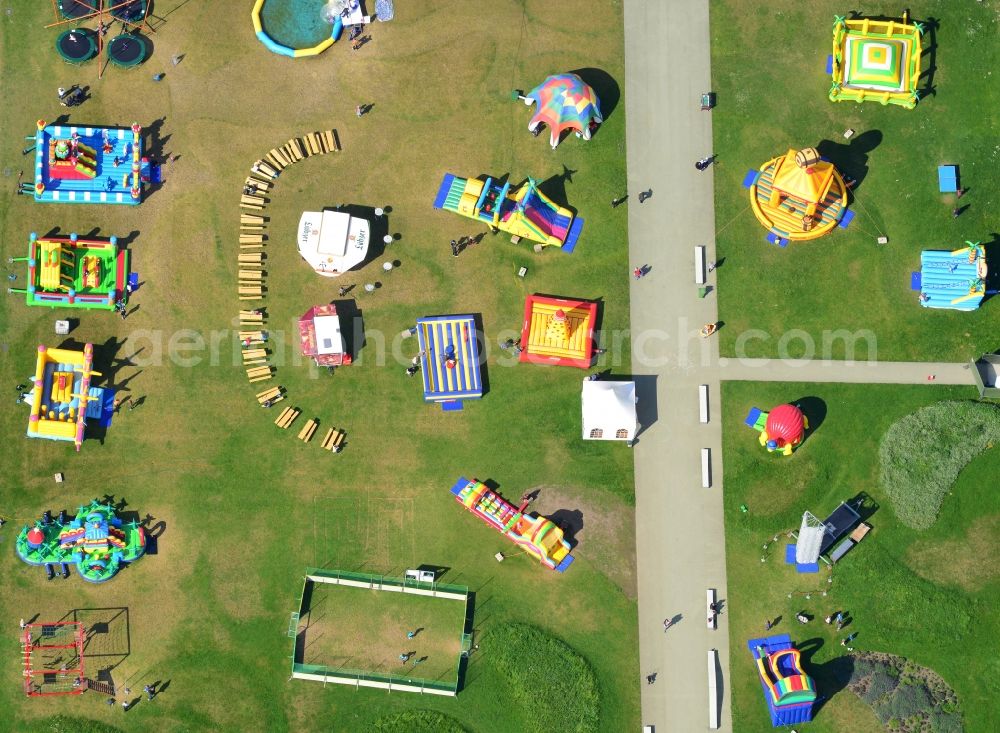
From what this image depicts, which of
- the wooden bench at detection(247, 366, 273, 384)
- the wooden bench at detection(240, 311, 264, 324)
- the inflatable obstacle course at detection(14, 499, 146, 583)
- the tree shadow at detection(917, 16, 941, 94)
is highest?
the tree shadow at detection(917, 16, 941, 94)

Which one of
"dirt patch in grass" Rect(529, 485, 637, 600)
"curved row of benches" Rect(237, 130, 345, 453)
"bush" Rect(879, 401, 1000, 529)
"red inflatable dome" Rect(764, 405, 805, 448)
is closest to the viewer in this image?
"red inflatable dome" Rect(764, 405, 805, 448)

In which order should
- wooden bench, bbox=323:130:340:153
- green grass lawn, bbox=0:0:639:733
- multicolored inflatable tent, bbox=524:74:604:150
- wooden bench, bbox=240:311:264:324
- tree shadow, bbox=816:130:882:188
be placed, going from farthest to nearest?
tree shadow, bbox=816:130:882:188 → wooden bench, bbox=323:130:340:153 → wooden bench, bbox=240:311:264:324 → green grass lawn, bbox=0:0:639:733 → multicolored inflatable tent, bbox=524:74:604:150

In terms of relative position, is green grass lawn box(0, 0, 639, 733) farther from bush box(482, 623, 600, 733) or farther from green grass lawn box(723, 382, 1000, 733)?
green grass lawn box(723, 382, 1000, 733)

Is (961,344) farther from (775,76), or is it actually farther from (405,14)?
(405,14)

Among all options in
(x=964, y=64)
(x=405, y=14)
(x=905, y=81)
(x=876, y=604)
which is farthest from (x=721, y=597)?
(x=405, y=14)

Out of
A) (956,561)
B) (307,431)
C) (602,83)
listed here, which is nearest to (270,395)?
(307,431)

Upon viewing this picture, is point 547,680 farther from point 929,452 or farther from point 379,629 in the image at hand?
point 929,452

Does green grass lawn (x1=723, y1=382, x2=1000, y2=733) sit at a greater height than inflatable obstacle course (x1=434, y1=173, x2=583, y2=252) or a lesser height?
lesser

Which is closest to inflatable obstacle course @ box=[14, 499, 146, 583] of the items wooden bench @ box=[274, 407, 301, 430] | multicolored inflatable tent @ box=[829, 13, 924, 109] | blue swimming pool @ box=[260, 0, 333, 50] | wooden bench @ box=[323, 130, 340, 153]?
wooden bench @ box=[274, 407, 301, 430]
